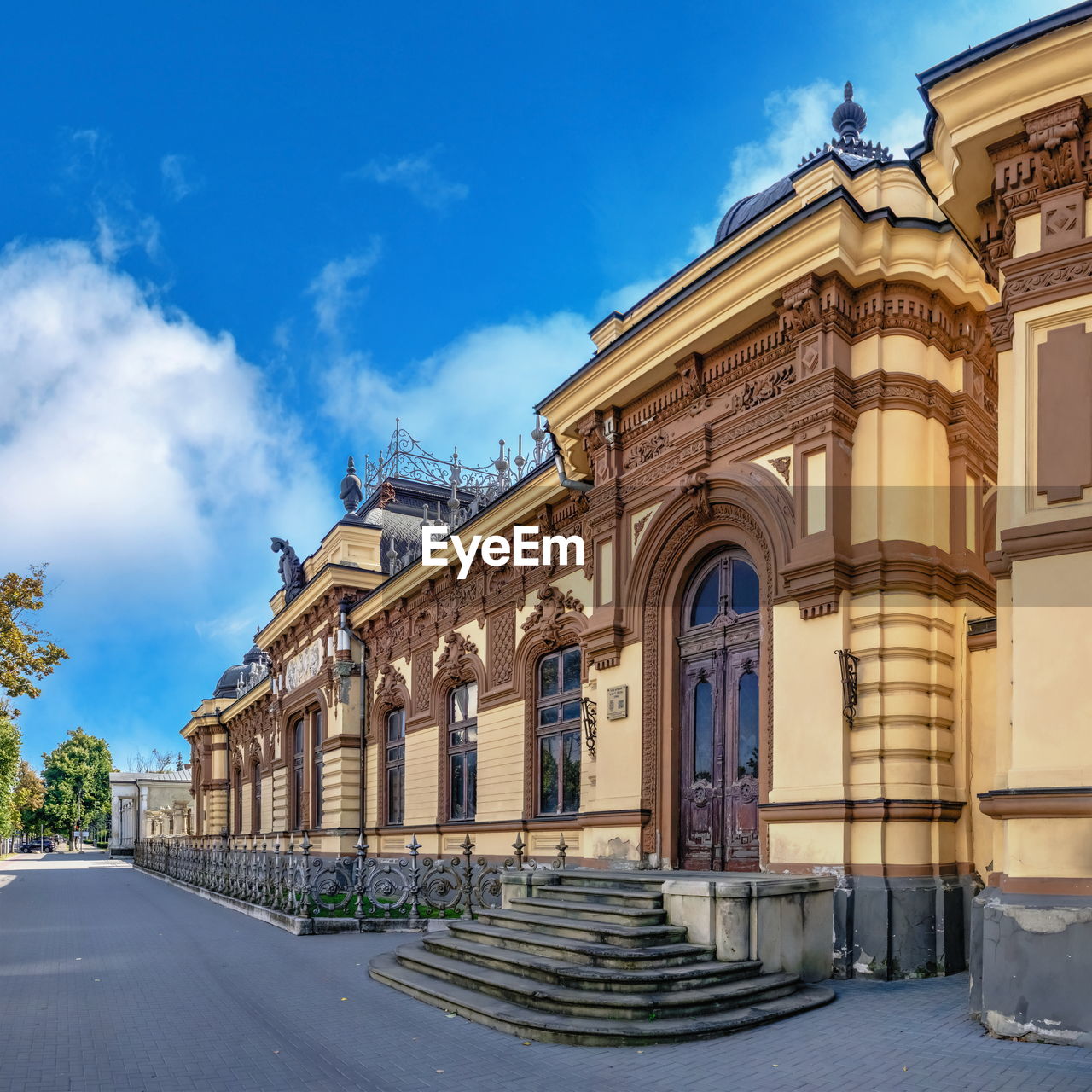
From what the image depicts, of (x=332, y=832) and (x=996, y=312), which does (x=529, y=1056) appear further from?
(x=332, y=832)

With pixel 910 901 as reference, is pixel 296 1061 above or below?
below

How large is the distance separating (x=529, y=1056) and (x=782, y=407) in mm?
6817

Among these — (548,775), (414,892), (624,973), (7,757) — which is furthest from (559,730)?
(7,757)

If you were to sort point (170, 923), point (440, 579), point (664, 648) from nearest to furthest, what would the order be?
point (664, 648) < point (170, 923) < point (440, 579)

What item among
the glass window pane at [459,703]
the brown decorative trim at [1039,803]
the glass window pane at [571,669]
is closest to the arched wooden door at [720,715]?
the glass window pane at [571,669]

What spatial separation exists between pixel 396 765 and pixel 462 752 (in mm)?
3787

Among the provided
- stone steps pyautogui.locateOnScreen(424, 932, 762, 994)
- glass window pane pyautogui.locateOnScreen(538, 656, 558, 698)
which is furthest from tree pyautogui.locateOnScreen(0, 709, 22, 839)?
stone steps pyautogui.locateOnScreen(424, 932, 762, 994)

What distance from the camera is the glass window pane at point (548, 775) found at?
54.4 ft

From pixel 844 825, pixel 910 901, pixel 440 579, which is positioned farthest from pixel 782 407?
pixel 440 579

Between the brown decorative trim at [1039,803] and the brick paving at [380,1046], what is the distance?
1.45m

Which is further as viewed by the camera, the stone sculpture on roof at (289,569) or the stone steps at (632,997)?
the stone sculpture on roof at (289,569)

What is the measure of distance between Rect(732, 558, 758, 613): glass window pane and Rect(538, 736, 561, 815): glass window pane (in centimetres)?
554

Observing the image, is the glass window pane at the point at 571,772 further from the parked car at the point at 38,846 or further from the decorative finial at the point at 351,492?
the parked car at the point at 38,846

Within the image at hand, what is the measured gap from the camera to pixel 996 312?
8.45 metres
